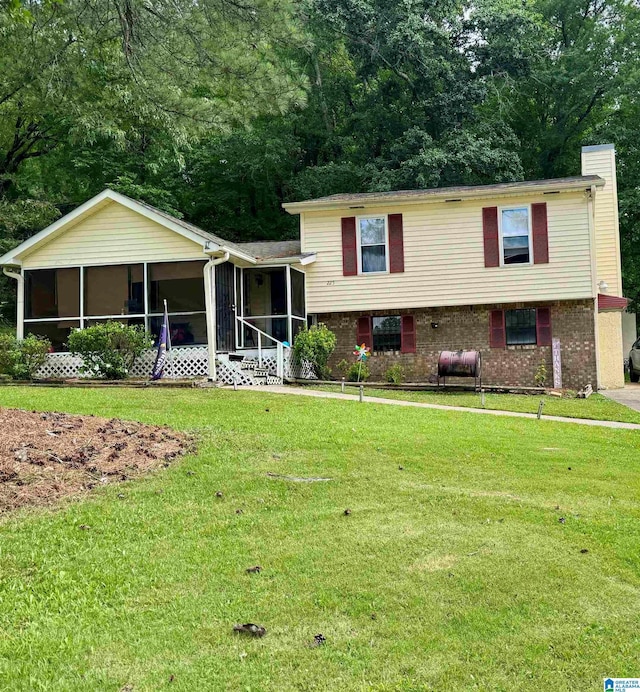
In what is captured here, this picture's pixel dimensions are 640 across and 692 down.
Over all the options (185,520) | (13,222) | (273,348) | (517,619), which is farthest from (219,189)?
(517,619)

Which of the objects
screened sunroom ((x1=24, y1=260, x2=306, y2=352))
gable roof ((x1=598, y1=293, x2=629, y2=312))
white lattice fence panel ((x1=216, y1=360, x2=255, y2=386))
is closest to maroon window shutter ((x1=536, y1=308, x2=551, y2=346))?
gable roof ((x1=598, y1=293, x2=629, y2=312))

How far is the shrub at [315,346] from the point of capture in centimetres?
1766

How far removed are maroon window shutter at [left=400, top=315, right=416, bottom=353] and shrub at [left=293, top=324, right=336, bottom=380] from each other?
6.72 feet

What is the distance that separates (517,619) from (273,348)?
576 inches

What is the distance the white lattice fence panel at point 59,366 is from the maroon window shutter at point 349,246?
23.9 ft

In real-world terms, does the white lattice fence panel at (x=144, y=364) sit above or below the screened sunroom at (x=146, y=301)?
below

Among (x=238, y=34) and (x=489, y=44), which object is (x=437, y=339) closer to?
(x=238, y=34)

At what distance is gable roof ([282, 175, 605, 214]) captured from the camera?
17938 millimetres

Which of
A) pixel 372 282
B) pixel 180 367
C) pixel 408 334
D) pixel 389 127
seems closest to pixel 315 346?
pixel 372 282

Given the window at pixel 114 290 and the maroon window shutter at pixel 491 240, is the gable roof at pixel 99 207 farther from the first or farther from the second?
the maroon window shutter at pixel 491 240

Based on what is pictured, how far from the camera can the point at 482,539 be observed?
498 centimetres

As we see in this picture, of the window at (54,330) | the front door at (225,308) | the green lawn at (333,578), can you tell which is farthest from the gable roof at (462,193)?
the green lawn at (333,578)

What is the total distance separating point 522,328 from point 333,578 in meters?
15.4

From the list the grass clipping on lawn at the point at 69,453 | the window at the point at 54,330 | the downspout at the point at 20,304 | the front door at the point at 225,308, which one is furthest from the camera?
the window at the point at 54,330
